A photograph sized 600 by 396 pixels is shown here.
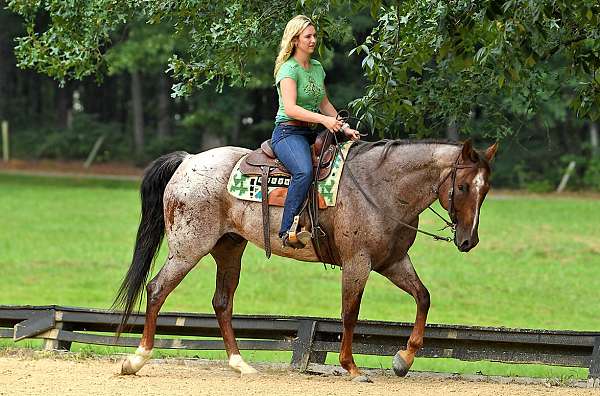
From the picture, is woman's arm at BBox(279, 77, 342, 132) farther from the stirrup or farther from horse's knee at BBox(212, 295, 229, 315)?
horse's knee at BBox(212, 295, 229, 315)

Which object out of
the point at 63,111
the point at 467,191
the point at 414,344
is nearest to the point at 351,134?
the point at 467,191

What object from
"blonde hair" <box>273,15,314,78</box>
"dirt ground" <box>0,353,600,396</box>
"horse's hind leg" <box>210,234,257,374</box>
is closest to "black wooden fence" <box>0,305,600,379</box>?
"dirt ground" <box>0,353,600,396</box>

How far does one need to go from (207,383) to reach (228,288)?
103 cm

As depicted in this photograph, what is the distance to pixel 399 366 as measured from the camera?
28.5ft

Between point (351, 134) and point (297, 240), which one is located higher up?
point (351, 134)

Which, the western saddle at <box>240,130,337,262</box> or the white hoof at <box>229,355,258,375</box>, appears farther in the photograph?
the white hoof at <box>229,355,258,375</box>

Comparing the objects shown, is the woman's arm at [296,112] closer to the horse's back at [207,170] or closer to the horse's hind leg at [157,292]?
the horse's back at [207,170]

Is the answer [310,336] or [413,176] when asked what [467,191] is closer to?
[413,176]

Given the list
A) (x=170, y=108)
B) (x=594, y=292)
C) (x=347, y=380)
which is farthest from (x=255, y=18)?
(x=170, y=108)

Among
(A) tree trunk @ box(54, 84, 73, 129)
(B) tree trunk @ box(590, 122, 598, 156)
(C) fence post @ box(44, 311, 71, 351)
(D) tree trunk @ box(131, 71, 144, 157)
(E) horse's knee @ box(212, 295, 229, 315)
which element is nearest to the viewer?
(E) horse's knee @ box(212, 295, 229, 315)

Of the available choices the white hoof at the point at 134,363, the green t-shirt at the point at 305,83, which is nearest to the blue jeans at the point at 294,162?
the green t-shirt at the point at 305,83

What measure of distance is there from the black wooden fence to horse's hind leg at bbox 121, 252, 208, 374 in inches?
34.1

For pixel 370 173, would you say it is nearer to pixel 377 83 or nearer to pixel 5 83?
pixel 377 83

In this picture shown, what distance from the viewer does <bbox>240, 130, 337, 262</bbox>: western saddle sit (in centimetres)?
856
